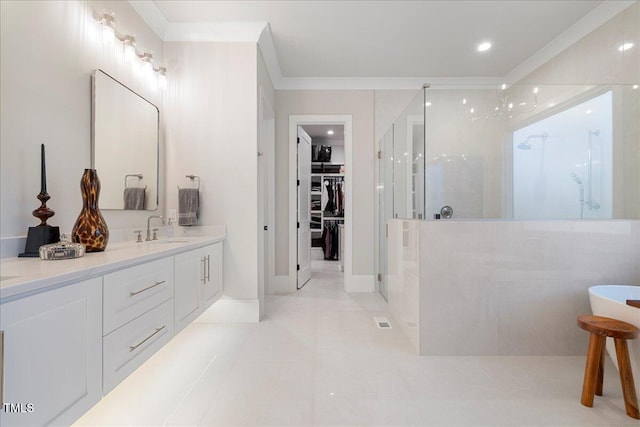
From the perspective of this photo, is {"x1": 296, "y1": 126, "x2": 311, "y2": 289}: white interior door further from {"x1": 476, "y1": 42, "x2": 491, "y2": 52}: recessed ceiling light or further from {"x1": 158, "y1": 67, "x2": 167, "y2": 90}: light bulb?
{"x1": 476, "y1": 42, "x2": 491, "y2": 52}: recessed ceiling light

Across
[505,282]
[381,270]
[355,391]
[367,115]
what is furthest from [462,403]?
[367,115]

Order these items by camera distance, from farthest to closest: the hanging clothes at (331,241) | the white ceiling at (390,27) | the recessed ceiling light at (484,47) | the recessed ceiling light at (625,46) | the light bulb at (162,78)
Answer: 1. the hanging clothes at (331,241)
2. the recessed ceiling light at (484,47)
3. the light bulb at (162,78)
4. the white ceiling at (390,27)
5. the recessed ceiling light at (625,46)

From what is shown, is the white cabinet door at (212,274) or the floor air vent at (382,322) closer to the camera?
the white cabinet door at (212,274)

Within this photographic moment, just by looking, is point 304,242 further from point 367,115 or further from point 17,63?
point 17,63

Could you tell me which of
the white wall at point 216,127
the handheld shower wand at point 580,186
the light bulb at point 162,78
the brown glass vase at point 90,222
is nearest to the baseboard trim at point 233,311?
the white wall at point 216,127

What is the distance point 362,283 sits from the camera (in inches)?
158

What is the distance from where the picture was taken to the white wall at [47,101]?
140 centimetres

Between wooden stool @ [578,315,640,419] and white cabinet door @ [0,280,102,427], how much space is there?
232 centimetres

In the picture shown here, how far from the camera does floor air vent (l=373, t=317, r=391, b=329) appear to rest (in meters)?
2.79

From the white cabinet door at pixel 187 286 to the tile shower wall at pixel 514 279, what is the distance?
5.26ft

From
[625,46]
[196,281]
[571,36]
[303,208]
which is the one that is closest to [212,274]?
[196,281]

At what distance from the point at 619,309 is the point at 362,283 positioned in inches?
102

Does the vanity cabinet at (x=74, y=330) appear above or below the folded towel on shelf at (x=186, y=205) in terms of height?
below

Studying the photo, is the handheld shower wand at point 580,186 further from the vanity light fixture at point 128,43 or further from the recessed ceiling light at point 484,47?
the vanity light fixture at point 128,43
